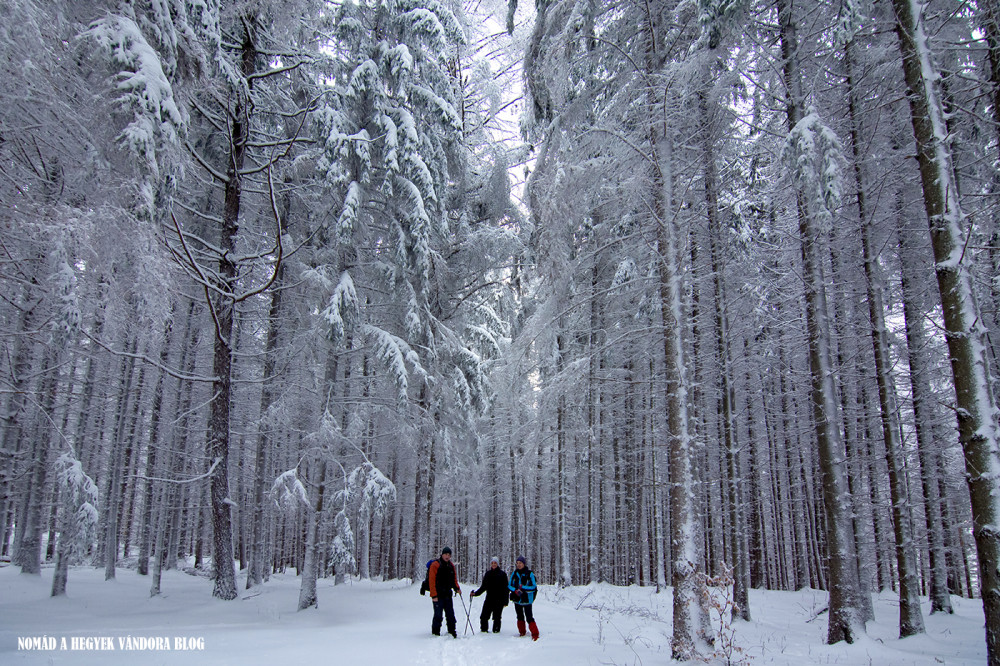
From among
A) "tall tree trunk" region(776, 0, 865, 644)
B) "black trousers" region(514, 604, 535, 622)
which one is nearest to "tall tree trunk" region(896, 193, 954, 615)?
"tall tree trunk" region(776, 0, 865, 644)

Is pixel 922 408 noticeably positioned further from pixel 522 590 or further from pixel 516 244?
pixel 516 244

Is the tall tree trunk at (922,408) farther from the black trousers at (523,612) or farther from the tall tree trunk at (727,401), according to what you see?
the black trousers at (523,612)

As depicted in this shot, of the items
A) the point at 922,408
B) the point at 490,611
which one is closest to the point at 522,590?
the point at 490,611

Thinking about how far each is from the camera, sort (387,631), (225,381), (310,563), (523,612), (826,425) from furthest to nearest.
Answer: (310,563) → (225,381) → (387,631) → (523,612) → (826,425)

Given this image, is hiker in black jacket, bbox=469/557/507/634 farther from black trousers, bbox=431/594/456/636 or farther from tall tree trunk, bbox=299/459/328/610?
tall tree trunk, bbox=299/459/328/610

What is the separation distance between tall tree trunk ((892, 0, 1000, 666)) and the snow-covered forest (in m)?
0.04

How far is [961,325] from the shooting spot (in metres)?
5.79

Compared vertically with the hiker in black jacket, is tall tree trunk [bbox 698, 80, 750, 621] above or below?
above

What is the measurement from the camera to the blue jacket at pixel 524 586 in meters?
9.11

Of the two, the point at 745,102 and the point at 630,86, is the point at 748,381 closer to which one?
the point at 745,102

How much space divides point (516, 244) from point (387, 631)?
10.4 meters

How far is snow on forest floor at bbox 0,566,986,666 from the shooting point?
7117 mm

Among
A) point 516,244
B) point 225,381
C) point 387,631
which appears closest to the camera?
point 387,631

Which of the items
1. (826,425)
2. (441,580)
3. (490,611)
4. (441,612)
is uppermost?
(826,425)
